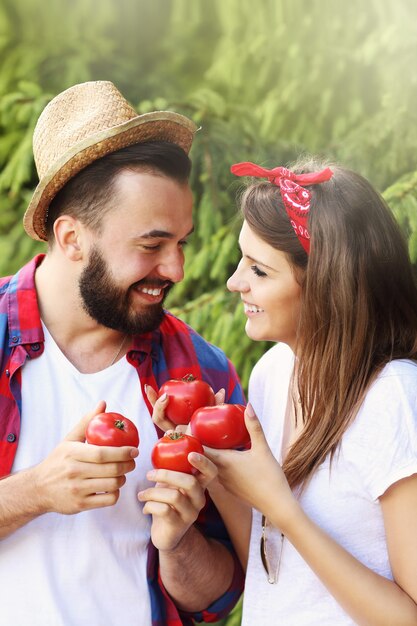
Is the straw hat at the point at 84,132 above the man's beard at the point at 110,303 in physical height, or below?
above

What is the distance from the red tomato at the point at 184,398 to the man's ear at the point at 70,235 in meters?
0.58

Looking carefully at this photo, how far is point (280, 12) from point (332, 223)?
2449 mm

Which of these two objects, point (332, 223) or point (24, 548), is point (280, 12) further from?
point (24, 548)

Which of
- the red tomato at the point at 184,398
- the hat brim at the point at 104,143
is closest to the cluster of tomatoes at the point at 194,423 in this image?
the red tomato at the point at 184,398

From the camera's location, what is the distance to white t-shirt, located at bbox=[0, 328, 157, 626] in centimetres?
273

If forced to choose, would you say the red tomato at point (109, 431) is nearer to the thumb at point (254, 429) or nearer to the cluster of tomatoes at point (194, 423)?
the cluster of tomatoes at point (194, 423)

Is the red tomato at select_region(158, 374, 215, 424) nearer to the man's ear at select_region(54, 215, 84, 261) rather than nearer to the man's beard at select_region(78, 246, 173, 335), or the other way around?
the man's beard at select_region(78, 246, 173, 335)

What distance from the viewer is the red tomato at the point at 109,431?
2525 millimetres

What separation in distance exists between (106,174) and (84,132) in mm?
153

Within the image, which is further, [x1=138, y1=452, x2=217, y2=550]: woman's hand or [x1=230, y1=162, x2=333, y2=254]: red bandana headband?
[x1=230, y1=162, x2=333, y2=254]: red bandana headband

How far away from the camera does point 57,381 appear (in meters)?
2.94

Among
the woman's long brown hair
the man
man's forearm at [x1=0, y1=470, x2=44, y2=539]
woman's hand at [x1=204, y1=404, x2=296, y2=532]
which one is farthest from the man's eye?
man's forearm at [x1=0, y1=470, x2=44, y2=539]

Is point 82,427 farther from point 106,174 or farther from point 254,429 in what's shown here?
point 106,174

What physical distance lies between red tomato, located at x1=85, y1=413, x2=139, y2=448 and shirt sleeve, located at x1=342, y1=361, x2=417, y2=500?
2.09ft
